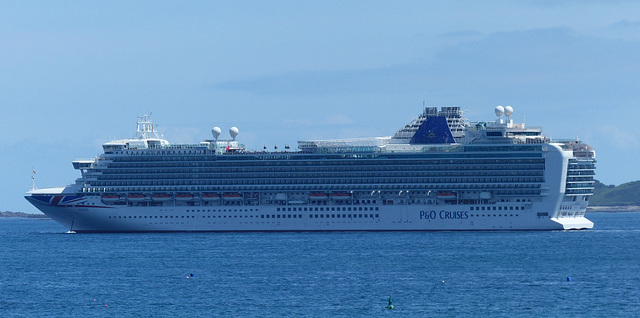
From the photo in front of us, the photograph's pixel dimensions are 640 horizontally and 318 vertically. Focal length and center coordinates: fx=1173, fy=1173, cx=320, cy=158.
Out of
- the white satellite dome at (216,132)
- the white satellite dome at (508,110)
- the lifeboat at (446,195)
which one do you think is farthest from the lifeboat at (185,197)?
the white satellite dome at (508,110)

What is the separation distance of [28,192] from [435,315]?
73.7m

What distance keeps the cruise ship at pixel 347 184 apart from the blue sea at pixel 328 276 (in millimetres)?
4570

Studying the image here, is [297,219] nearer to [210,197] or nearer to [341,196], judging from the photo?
[341,196]

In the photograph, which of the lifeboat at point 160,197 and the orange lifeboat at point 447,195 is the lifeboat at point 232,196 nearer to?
the lifeboat at point 160,197

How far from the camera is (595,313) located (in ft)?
196

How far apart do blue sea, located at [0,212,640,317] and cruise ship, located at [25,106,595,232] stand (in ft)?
15.0

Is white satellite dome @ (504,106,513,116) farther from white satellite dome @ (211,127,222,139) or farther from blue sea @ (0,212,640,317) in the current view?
white satellite dome @ (211,127,222,139)

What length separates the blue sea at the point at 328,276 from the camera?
62250mm

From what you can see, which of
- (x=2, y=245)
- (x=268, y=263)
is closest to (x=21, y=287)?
(x=268, y=263)

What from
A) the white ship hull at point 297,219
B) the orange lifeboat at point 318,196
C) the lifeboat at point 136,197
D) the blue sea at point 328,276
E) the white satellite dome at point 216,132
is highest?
the white satellite dome at point 216,132

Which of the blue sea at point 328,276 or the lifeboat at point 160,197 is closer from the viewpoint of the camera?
the blue sea at point 328,276

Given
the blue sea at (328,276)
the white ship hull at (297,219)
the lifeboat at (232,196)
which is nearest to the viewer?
the blue sea at (328,276)

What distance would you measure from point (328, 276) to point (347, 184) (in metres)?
42.8

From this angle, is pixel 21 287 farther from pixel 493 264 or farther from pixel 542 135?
pixel 542 135
